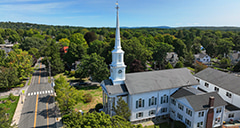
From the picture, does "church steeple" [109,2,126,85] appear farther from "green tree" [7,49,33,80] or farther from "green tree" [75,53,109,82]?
"green tree" [7,49,33,80]

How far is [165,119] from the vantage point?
33.8 m

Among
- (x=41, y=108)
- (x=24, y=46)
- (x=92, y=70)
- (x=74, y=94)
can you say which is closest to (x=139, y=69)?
(x=92, y=70)

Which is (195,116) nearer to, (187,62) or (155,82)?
(155,82)

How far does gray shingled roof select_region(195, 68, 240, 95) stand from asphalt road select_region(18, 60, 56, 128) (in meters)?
39.6

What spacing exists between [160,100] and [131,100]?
6.73 m

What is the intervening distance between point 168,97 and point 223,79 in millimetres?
17172

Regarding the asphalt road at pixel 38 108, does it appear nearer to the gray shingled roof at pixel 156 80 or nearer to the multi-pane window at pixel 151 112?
the gray shingled roof at pixel 156 80

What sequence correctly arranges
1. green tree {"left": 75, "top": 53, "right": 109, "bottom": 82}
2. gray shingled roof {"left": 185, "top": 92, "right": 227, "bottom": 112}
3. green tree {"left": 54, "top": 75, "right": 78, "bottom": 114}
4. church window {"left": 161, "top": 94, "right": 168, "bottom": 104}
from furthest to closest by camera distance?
green tree {"left": 75, "top": 53, "right": 109, "bottom": 82}
church window {"left": 161, "top": 94, "right": 168, "bottom": 104}
green tree {"left": 54, "top": 75, "right": 78, "bottom": 114}
gray shingled roof {"left": 185, "top": 92, "right": 227, "bottom": 112}

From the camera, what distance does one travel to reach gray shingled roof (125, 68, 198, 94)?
105 ft

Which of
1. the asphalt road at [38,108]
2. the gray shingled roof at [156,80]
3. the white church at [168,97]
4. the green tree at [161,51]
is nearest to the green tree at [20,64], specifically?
the asphalt road at [38,108]

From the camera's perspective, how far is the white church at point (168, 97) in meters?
29.1

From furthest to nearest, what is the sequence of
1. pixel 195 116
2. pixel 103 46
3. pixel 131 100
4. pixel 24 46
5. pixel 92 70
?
pixel 24 46 → pixel 103 46 → pixel 92 70 → pixel 131 100 → pixel 195 116

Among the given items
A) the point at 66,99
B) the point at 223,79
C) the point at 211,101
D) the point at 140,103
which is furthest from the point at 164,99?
the point at 66,99

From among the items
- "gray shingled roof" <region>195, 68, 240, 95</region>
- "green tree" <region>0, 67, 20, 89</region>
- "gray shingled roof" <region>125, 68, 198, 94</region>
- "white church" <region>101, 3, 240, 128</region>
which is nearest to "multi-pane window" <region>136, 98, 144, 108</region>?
"white church" <region>101, 3, 240, 128</region>
